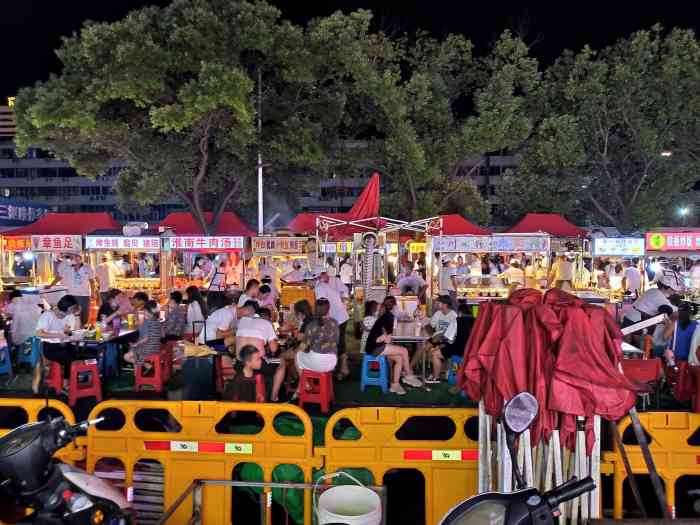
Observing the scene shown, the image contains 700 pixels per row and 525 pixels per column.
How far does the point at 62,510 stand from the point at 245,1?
58.9 ft

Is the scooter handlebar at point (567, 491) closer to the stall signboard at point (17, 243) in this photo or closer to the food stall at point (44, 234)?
the food stall at point (44, 234)

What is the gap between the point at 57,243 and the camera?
52.1 feet

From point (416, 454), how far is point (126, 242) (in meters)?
12.6

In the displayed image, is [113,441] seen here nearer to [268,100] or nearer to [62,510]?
[62,510]

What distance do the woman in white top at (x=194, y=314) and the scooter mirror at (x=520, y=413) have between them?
7489 millimetres

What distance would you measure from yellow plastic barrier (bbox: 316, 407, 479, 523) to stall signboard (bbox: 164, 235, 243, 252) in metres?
11.5

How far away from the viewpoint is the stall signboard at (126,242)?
15.1 metres

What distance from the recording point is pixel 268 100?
20.3 m

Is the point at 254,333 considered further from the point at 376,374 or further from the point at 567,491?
the point at 567,491

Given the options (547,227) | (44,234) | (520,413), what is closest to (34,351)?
(520,413)

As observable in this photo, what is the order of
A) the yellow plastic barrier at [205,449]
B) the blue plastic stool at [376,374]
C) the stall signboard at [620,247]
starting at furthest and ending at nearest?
the stall signboard at [620,247] → the blue plastic stool at [376,374] → the yellow plastic barrier at [205,449]

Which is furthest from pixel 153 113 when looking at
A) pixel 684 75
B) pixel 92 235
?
pixel 684 75

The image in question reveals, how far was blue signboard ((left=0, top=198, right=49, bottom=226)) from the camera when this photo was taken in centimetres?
2341

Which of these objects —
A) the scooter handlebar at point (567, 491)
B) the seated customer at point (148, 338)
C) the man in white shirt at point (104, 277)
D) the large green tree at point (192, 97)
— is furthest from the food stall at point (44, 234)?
the scooter handlebar at point (567, 491)
